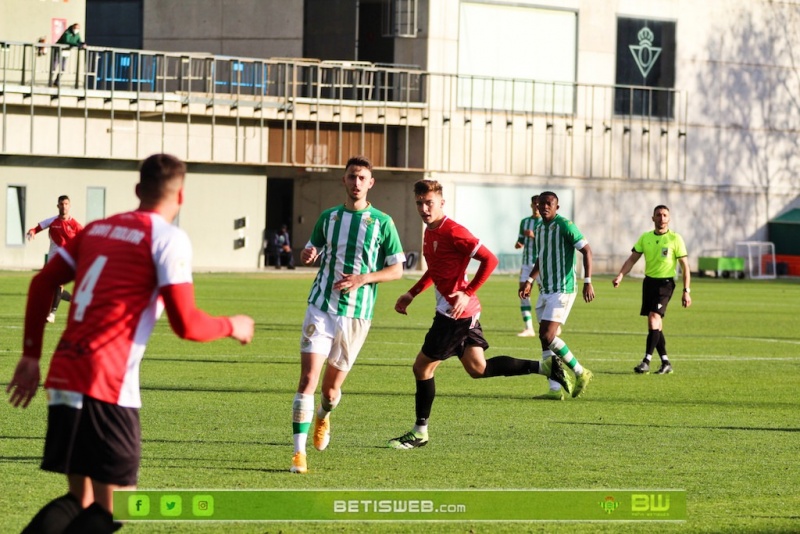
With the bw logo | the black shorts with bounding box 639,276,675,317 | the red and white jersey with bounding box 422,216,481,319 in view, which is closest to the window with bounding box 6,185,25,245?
the black shorts with bounding box 639,276,675,317

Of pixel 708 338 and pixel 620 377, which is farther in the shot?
pixel 708 338

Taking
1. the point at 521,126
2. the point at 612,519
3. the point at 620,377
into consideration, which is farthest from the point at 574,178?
the point at 612,519

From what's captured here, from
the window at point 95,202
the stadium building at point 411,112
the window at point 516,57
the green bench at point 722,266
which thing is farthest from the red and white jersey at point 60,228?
the green bench at point 722,266

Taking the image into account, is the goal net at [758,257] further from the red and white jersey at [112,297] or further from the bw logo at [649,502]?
the red and white jersey at [112,297]

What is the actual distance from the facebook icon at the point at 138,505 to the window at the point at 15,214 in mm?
37067

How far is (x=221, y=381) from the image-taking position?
51.1 ft

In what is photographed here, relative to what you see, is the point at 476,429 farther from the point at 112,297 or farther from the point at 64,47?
the point at 64,47

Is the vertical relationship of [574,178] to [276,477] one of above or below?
above

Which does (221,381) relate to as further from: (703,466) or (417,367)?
(703,466)

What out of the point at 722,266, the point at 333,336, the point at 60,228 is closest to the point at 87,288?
the point at 333,336

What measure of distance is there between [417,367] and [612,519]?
3.80 metres

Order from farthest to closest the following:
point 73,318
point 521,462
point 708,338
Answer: point 708,338, point 521,462, point 73,318

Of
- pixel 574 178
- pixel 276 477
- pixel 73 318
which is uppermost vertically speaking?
pixel 574 178

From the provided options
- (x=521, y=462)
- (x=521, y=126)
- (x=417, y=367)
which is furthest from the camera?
(x=521, y=126)
